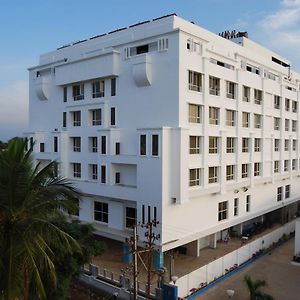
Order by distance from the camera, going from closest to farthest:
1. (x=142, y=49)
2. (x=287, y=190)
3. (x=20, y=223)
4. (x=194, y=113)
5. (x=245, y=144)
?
(x=20, y=223) < (x=194, y=113) < (x=142, y=49) < (x=245, y=144) < (x=287, y=190)

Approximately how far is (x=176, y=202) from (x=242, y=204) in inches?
414

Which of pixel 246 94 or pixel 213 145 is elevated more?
pixel 246 94

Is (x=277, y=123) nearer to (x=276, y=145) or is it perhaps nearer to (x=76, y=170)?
(x=276, y=145)

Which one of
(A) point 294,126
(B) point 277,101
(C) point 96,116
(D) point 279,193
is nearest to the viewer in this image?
(C) point 96,116

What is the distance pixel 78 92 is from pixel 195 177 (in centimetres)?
1200

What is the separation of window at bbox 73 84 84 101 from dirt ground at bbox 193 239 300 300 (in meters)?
17.5

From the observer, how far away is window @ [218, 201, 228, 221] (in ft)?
94.5

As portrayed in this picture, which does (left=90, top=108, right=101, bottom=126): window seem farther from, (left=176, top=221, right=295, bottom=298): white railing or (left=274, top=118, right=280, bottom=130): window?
(left=274, top=118, right=280, bottom=130): window

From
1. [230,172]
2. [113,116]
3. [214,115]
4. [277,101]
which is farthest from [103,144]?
[277,101]

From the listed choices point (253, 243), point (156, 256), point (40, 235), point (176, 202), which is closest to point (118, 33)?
point (176, 202)

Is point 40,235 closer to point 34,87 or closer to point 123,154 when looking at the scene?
point 123,154

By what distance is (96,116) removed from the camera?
28.7m

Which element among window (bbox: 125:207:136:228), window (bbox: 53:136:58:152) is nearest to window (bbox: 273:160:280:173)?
window (bbox: 125:207:136:228)

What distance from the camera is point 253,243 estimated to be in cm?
2844
